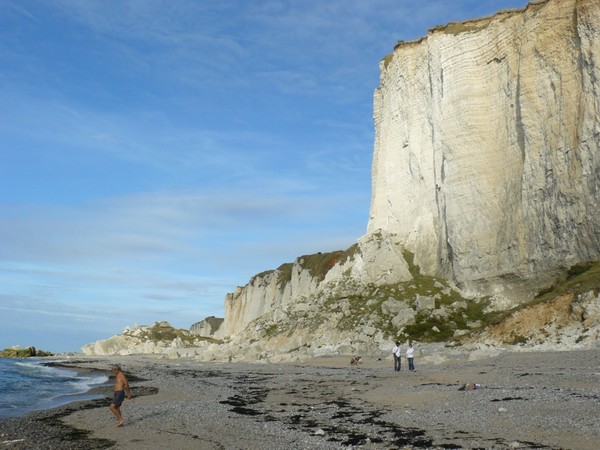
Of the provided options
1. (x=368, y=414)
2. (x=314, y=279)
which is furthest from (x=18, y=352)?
(x=368, y=414)

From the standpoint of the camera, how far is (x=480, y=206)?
158 feet

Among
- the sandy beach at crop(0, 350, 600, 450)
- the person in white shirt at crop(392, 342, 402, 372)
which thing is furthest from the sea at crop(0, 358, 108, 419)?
the person in white shirt at crop(392, 342, 402, 372)

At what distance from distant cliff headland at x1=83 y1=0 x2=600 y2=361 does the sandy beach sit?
9520 mm

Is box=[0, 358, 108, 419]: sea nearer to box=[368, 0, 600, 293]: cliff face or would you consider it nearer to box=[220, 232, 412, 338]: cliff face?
box=[220, 232, 412, 338]: cliff face

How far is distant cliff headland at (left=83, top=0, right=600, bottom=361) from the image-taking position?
38.0m

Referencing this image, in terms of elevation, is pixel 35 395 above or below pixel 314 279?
below

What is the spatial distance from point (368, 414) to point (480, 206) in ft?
111

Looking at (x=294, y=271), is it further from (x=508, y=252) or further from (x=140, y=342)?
(x=508, y=252)

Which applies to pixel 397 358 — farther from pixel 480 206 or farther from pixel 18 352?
pixel 18 352

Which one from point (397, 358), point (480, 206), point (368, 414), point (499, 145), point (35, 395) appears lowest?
point (35, 395)

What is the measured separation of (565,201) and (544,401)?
26.5m

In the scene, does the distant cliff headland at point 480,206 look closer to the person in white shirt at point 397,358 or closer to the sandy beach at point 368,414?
the person in white shirt at point 397,358

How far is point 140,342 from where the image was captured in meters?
110

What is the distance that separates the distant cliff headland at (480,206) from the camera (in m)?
38.0
